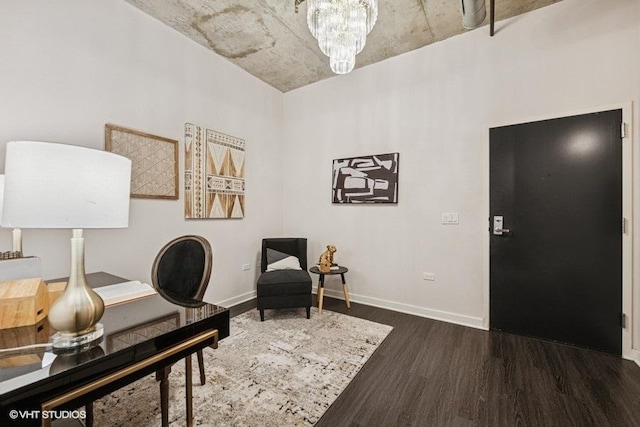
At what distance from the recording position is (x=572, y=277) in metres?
2.36

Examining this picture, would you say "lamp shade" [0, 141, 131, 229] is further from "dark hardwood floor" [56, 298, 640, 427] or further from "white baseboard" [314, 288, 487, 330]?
"white baseboard" [314, 288, 487, 330]

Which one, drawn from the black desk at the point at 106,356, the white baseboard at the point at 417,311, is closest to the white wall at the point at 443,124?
the white baseboard at the point at 417,311

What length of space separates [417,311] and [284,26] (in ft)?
11.5

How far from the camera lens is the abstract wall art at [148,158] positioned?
237 cm

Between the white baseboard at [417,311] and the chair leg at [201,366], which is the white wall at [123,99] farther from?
the white baseboard at [417,311]

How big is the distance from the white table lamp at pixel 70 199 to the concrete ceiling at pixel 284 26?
2407 mm

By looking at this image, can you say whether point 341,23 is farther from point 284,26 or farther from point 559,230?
point 559,230

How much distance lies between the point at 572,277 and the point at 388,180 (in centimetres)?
196

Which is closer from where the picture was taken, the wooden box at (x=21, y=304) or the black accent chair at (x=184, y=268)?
the wooden box at (x=21, y=304)

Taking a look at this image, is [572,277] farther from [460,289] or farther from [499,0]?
[499,0]

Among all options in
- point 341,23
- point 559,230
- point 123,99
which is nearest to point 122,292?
point 123,99

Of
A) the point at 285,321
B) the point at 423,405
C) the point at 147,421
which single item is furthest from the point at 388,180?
the point at 147,421

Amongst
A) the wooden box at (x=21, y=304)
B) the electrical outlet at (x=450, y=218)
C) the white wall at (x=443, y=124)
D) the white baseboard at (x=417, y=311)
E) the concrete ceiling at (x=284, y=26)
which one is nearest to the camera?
the wooden box at (x=21, y=304)

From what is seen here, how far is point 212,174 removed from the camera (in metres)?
3.21
